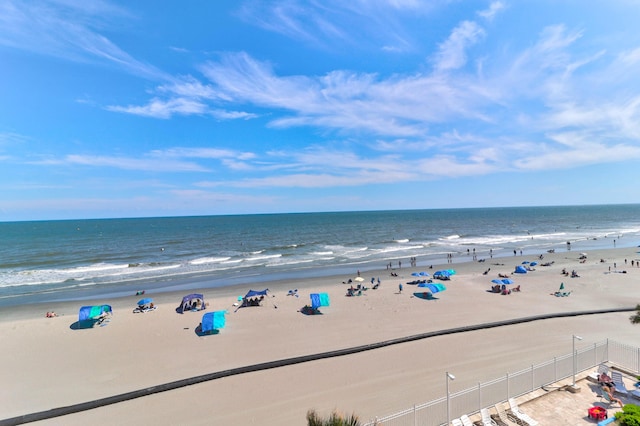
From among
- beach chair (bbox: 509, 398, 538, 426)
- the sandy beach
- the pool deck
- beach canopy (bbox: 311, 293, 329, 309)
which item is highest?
beach canopy (bbox: 311, 293, 329, 309)

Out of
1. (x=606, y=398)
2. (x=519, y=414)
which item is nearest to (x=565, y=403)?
(x=606, y=398)

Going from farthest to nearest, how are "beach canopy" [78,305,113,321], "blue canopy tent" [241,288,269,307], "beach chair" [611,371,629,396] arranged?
"blue canopy tent" [241,288,269,307], "beach canopy" [78,305,113,321], "beach chair" [611,371,629,396]

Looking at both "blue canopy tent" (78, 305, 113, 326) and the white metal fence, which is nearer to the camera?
the white metal fence

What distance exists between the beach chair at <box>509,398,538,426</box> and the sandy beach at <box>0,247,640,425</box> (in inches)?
111

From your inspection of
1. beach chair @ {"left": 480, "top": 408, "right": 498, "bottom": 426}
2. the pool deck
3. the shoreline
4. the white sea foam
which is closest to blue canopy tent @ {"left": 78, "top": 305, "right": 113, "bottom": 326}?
the shoreline

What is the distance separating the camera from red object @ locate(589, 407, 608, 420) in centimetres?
1003

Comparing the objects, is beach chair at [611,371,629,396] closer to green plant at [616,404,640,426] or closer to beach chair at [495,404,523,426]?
green plant at [616,404,640,426]

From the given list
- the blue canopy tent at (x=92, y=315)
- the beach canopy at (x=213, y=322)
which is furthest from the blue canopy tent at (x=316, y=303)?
the blue canopy tent at (x=92, y=315)

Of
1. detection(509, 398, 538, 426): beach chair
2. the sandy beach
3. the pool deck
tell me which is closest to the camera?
detection(509, 398, 538, 426): beach chair

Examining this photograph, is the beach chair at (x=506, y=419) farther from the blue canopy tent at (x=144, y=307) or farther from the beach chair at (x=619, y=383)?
the blue canopy tent at (x=144, y=307)

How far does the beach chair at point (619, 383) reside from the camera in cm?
1129

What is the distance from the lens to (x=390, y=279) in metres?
35.6

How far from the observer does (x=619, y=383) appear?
11680mm

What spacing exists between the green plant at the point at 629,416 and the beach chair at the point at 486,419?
3.31 metres
